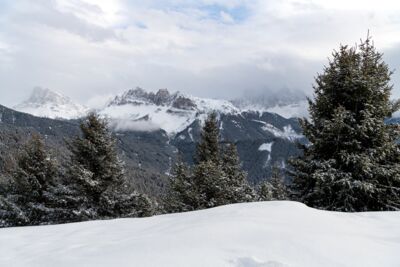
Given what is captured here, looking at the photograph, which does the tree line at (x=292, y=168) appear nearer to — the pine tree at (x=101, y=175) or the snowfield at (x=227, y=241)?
the pine tree at (x=101, y=175)

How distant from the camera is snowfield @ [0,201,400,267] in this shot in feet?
20.1

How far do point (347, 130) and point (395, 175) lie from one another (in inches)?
94.6

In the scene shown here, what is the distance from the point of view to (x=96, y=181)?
23.6 metres

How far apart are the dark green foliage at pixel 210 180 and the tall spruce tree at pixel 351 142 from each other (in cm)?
1061

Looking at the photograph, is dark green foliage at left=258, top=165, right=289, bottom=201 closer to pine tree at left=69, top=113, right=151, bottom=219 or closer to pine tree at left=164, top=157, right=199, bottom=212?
pine tree at left=164, top=157, right=199, bottom=212

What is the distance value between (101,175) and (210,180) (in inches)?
286

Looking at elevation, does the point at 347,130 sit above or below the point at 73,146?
above

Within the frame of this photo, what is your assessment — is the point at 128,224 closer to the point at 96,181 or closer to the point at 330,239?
the point at 330,239

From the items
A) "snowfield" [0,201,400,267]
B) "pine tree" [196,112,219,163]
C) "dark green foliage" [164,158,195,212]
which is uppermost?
"snowfield" [0,201,400,267]

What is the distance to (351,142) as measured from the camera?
15680 mm

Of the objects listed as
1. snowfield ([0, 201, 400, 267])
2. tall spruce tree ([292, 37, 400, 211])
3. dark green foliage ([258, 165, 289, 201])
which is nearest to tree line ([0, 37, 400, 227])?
tall spruce tree ([292, 37, 400, 211])

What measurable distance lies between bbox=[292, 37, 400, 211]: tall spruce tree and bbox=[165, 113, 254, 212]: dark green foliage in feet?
34.8

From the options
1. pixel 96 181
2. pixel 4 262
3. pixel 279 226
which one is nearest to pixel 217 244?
pixel 279 226

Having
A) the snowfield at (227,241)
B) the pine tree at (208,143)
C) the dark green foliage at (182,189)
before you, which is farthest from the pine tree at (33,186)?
the snowfield at (227,241)
